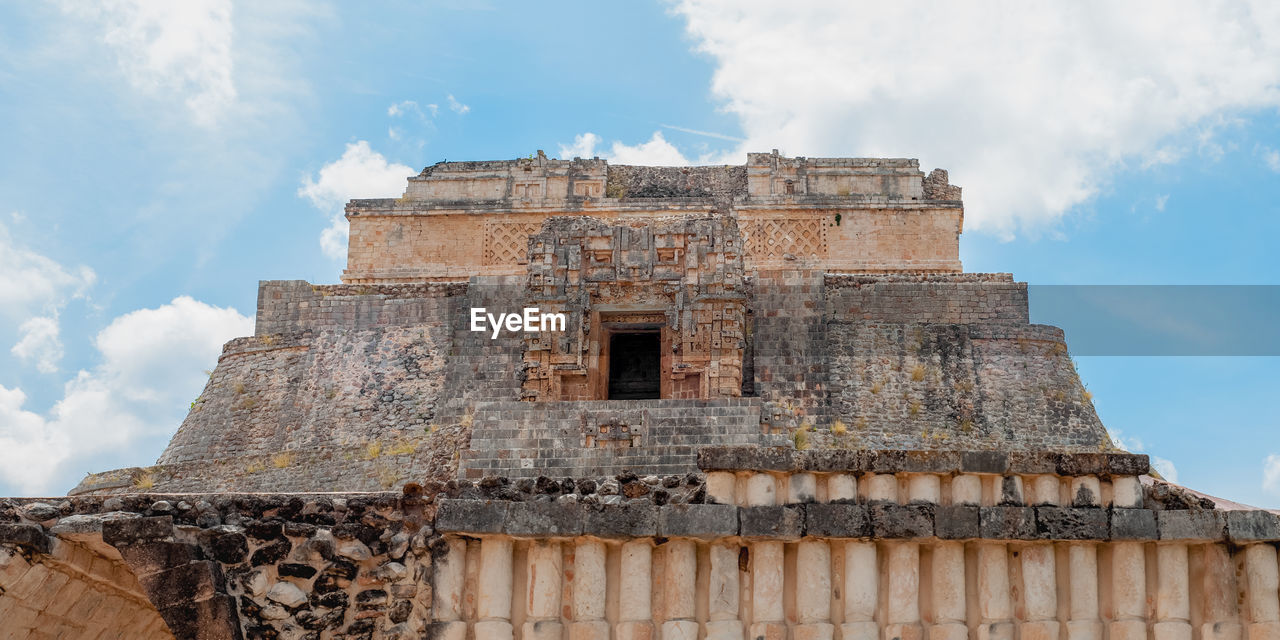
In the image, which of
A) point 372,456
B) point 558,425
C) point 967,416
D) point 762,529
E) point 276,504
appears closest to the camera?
point 762,529

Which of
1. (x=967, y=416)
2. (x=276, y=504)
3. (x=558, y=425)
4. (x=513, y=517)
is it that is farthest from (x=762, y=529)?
(x=967, y=416)

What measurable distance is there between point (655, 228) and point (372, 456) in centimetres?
497

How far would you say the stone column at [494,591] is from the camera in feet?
19.6

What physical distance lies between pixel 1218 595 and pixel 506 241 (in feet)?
61.0

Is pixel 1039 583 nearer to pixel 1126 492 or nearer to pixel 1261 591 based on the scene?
pixel 1126 492

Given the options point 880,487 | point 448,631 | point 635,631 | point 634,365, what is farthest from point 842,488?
point 634,365

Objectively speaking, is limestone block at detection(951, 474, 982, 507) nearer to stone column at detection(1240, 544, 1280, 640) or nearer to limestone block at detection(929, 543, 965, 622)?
limestone block at detection(929, 543, 965, 622)

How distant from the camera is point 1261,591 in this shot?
6059mm

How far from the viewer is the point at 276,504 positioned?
21.5 ft

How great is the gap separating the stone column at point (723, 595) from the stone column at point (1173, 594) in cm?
200

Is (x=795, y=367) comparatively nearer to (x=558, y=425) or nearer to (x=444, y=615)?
(x=558, y=425)

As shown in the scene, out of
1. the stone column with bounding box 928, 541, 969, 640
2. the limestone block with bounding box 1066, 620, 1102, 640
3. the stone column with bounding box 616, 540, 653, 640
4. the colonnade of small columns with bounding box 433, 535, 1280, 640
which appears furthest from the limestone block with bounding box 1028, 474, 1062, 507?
the stone column with bounding box 616, 540, 653, 640

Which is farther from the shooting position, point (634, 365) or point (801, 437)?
point (634, 365)

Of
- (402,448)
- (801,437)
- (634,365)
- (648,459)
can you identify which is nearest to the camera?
(648,459)
